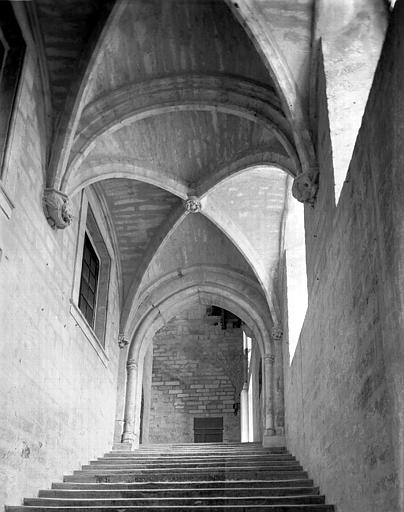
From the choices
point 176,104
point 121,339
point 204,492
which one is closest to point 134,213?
point 121,339

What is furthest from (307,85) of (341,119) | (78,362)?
(78,362)

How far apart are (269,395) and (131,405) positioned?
2.61 meters

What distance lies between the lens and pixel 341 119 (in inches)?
275

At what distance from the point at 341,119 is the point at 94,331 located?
598 centimetres

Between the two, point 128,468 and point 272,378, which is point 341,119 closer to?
point 128,468

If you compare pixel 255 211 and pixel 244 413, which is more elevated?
pixel 255 211

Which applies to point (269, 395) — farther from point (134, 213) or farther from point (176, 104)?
point (176, 104)

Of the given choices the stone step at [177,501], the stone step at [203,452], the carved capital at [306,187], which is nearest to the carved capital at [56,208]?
the carved capital at [306,187]

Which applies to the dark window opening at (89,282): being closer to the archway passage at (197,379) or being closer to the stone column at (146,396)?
the stone column at (146,396)

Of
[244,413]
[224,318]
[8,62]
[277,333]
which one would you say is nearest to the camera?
[8,62]

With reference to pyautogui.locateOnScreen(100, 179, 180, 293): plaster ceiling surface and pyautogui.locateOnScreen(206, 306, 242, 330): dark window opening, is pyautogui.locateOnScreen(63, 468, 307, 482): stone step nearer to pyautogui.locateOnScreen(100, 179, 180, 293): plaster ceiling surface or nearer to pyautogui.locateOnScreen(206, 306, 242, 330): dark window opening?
pyautogui.locateOnScreen(100, 179, 180, 293): plaster ceiling surface

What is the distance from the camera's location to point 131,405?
1314cm

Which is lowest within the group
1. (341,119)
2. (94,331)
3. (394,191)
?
(394,191)

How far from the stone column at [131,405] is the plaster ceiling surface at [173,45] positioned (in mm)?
6072
